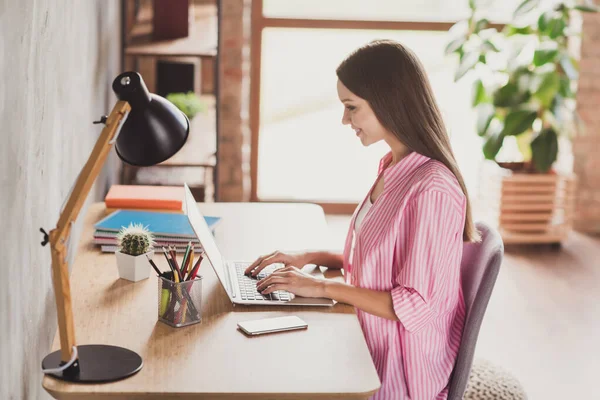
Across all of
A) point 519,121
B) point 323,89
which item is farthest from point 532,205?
point 323,89

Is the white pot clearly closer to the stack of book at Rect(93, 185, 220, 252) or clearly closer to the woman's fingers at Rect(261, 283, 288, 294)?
the stack of book at Rect(93, 185, 220, 252)

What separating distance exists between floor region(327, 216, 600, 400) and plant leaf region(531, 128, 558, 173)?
0.56 meters

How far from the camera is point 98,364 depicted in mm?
1563

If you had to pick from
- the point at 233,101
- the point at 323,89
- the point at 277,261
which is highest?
the point at 323,89

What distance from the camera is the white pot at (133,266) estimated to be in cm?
202

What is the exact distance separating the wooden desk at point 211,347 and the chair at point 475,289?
1.00ft

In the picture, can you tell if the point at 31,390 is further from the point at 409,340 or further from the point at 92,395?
the point at 409,340

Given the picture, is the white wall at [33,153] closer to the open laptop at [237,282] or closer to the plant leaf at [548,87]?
the open laptop at [237,282]

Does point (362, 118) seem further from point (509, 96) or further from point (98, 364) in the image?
point (509, 96)

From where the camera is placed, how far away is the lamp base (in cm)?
150

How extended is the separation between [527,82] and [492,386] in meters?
2.47

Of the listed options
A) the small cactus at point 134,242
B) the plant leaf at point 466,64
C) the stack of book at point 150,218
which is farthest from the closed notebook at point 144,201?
the plant leaf at point 466,64

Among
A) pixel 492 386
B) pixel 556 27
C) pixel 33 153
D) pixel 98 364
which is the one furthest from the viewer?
pixel 556 27

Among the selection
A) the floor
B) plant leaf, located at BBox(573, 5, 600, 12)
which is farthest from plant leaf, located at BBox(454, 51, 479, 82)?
the floor
